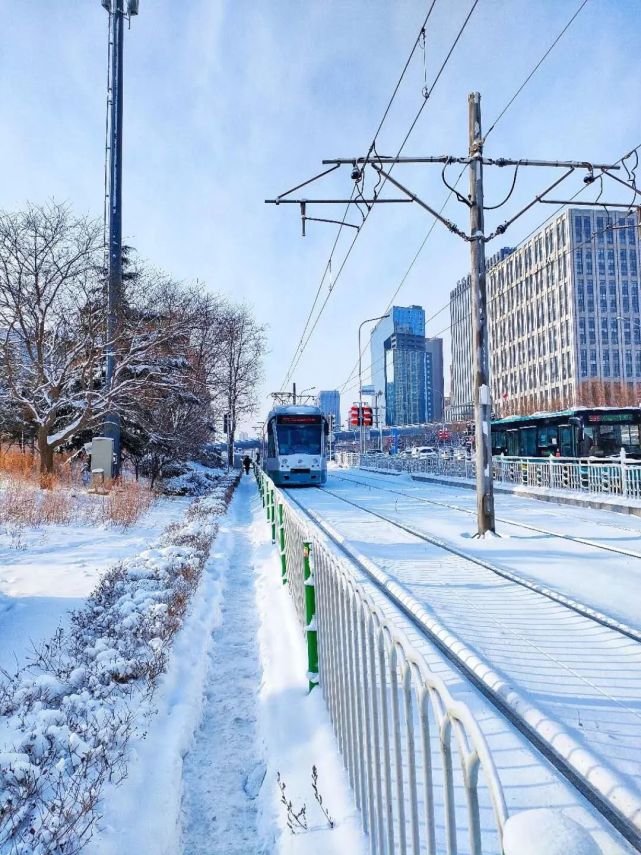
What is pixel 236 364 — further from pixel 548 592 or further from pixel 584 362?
pixel 584 362

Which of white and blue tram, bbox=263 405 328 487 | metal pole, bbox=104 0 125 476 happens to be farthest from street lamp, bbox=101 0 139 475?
white and blue tram, bbox=263 405 328 487

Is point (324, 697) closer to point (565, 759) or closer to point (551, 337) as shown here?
point (565, 759)

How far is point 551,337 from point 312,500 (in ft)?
317

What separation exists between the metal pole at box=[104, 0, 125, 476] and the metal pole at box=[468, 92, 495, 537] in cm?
1146

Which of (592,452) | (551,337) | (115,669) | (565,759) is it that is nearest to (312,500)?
(592,452)

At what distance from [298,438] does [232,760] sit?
67.7 feet

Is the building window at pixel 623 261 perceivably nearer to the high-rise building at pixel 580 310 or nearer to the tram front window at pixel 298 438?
the high-rise building at pixel 580 310

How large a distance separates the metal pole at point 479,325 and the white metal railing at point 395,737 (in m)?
6.63

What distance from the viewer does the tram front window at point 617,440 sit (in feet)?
69.7

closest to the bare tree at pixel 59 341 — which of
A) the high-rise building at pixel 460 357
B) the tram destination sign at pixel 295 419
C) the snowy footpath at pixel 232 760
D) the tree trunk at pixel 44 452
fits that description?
the tree trunk at pixel 44 452

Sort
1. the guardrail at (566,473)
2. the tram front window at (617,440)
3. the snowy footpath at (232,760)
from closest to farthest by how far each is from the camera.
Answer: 1. the snowy footpath at (232,760)
2. the guardrail at (566,473)
3. the tram front window at (617,440)

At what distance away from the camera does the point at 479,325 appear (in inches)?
421

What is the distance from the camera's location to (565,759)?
3.07 metres

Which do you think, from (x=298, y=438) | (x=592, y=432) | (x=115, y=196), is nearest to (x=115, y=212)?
(x=115, y=196)
